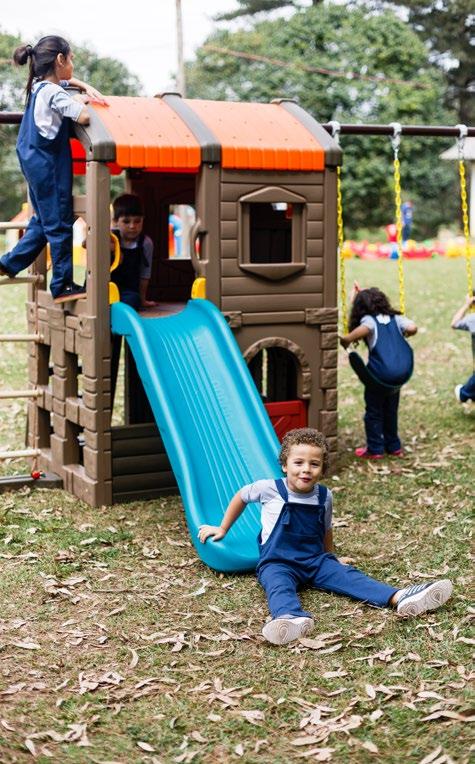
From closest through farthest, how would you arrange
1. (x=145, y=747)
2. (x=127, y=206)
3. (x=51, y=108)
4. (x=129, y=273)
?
(x=145, y=747) → (x=51, y=108) → (x=127, y=206) → (x=129, y=273)

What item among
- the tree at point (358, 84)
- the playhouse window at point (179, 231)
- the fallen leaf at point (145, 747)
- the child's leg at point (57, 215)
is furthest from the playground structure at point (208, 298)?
the tree at point (358, 84)

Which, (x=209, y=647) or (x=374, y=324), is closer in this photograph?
(x=209, y=647)

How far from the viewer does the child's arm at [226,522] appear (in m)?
5.91

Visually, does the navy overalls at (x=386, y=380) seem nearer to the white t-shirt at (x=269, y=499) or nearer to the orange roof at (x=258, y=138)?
the orange roof at (x=258, y=138)

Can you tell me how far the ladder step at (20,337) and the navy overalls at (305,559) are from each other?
9.25 ft

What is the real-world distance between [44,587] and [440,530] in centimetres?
263

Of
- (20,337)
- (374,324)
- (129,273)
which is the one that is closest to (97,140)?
(129,273)

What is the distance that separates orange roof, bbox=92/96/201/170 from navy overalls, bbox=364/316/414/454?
220cm

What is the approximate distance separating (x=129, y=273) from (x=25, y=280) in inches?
30.9

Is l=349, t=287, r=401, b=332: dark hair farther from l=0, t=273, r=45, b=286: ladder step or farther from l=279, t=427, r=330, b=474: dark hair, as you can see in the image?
l=279, t=427, r=330, b=474: dark hair

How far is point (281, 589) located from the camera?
5508 mm

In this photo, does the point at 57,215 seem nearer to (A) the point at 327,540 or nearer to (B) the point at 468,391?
(A) the point at 327,540


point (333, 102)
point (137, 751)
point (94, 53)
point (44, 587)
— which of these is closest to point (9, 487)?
point (44, 587)

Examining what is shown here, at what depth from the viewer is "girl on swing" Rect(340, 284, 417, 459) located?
28.3 feet
